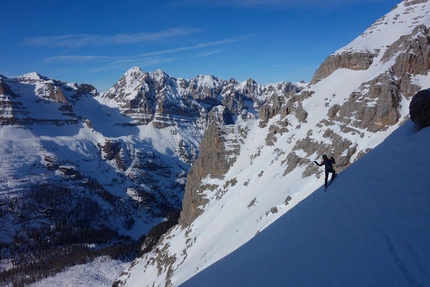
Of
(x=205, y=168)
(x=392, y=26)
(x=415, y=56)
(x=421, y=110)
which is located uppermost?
(x=392, y=26)

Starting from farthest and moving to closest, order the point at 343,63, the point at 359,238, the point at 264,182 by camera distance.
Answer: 1. the point at 343,63
2. the point at 264,182
3. the point at 359,238

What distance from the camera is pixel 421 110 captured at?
19594 millimetres

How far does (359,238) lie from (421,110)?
13098mm

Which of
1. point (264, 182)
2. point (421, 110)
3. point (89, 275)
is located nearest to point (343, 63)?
point (264, 182)

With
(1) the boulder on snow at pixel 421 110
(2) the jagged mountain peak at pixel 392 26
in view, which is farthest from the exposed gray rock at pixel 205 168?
(1) the boulder on snow at pixel 421 110

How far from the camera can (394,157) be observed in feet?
57.2

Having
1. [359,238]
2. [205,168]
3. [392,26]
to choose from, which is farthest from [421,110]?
[205,168]

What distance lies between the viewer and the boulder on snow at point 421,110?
751 inches

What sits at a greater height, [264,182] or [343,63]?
[343,63]

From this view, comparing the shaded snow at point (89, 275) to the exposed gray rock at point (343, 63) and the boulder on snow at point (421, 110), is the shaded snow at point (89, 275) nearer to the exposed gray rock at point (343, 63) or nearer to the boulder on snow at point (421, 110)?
the exposed gray rock at point (343, 63)

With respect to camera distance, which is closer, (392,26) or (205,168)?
(392,26)

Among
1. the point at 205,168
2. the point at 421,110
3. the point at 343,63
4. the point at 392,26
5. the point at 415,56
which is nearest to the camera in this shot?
the point at 421,110

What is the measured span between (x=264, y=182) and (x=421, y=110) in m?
46.4

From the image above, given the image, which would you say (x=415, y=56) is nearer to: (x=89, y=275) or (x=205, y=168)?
(x=205, y=168)
